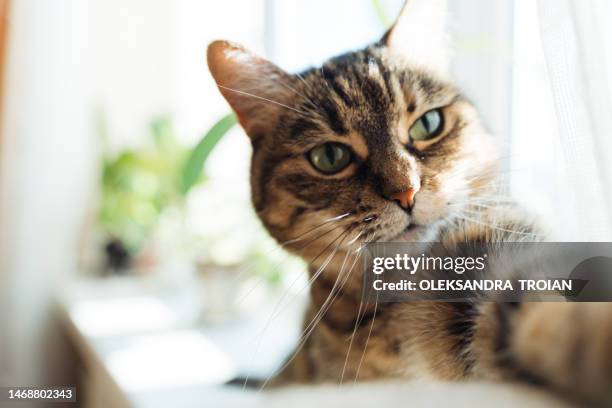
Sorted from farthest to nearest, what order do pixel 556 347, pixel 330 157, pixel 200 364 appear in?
pixel 200 364 → pixel 330 157 → pixel 556 347

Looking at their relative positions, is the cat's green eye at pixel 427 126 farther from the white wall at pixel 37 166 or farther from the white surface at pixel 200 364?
the white wall at pixel 37 166

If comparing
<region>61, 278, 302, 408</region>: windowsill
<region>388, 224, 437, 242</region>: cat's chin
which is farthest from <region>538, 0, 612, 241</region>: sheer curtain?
<region>61, 278, 302, 408</region>: windowsill

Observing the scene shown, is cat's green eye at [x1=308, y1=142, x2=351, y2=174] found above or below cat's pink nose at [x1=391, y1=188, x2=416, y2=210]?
above

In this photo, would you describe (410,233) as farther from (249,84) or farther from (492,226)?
(249,84)

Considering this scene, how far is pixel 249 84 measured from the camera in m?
0.57

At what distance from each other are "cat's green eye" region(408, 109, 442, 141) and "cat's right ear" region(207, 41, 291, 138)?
151 mm

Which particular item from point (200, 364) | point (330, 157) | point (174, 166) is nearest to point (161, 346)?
point (200, 364)

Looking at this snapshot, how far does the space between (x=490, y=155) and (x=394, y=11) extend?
0.73ft

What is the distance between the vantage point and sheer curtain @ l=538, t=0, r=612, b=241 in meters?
0.37

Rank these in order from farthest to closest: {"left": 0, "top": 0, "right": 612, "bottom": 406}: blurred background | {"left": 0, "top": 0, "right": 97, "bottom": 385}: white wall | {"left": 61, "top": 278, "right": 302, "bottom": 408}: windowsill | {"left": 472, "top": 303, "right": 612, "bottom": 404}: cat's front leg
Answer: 1. {"left": 0, "top": 0, "right": 97, "bottom": 385}: white wall
2. {"left": 61, "top": 278, "right": 302, "bottom": 408}: windowsill
3. {"left": 0, "top": 0, "right": 612, "bottom": 406}: blurred background
4. {"left": 472, "top": 303, "right": 612, "bottom": 404}: cat's front leg

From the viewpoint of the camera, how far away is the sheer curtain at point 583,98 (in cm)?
37

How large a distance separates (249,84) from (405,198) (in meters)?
0.23

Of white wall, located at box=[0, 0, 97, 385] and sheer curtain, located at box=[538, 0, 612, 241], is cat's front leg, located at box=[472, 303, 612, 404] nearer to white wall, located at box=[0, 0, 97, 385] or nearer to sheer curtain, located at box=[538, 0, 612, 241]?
sheer curtain, located at box=[538, 0, 612, 241]

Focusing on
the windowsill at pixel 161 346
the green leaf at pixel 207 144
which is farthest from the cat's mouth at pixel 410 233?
the windowsill at pixel 161 346
